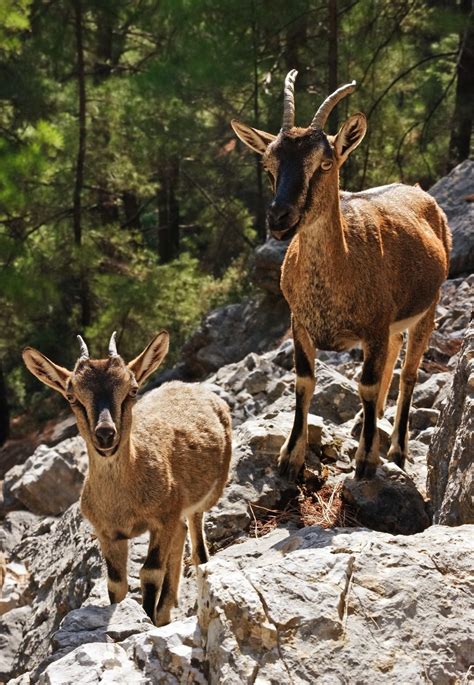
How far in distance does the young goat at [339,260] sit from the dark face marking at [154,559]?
1.59 m

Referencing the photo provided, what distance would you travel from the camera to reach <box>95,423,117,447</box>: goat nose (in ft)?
18.3

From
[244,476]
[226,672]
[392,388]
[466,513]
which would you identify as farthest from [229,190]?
[226,672]

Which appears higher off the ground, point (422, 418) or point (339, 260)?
point (339, 260)

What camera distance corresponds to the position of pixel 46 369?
246 inches

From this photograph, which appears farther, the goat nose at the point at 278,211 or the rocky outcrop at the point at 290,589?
the goat nose at the point at 278,211

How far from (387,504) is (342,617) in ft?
8.89

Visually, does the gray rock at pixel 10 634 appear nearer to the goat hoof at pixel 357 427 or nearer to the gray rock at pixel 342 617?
the goat hoof at pixel 357 427

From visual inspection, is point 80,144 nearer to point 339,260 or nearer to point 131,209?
point 131,209

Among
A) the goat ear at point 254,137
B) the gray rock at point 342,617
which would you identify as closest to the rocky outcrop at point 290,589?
the gray rock at point 342,617

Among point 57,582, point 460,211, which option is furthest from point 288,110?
point 460,211

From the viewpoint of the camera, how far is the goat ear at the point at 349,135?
659 cm

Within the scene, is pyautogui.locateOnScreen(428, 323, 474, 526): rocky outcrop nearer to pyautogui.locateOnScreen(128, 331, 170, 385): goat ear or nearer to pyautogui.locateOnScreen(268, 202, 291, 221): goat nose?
pyautogui.locateOnScreen(268, 202, 291, 221): goat nose

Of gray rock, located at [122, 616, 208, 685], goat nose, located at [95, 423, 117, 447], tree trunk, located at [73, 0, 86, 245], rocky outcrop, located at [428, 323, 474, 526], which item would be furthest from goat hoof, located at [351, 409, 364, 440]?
tree trunk, located at [73, 0, 86, 245]

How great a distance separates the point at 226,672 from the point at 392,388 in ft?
20.4
